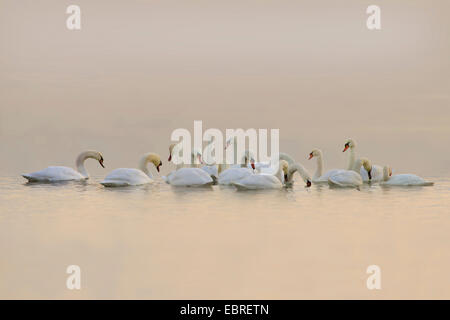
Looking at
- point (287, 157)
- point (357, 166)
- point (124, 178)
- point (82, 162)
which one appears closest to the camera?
point (124, 178)

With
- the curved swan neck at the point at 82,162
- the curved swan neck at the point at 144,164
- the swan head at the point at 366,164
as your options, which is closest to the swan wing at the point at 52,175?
the curved swan neck at the point at 82,162

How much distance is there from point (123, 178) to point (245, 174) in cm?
412

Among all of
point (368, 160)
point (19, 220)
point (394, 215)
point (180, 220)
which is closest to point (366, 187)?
point (368, 160)

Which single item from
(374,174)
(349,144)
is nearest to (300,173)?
(374,174)

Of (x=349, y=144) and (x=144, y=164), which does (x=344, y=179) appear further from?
(x=144, y=164)

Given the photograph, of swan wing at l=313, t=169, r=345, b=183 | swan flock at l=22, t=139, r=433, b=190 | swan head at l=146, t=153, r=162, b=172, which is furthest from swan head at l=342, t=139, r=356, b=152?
swan head at l=146, t=153, r=162, b=172

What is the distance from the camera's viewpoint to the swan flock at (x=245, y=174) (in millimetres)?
22266

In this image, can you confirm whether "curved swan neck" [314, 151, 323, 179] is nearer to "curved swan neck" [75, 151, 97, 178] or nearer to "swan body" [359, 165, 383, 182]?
"swan body" [359, 165, 383, 182]

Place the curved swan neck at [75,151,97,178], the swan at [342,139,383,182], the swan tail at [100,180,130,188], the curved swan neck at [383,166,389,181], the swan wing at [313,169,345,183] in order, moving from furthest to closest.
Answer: the curved swan neck at [75,151,97,178] → the swan at [342,139,383,182] → the curved swan neck at [383,166,389,181] → the swan wing at [313,169,345,183] → the swan tail at [100,180,130,188]

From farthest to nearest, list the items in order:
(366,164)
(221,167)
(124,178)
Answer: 1. (221,167)
2. (366,164)
3. (124,178)

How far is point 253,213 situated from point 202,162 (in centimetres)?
1103

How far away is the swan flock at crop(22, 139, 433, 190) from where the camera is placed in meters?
22.3

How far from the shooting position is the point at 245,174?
22.4 metres

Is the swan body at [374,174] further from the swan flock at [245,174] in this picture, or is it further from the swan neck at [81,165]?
the swan neck at [81,165]
